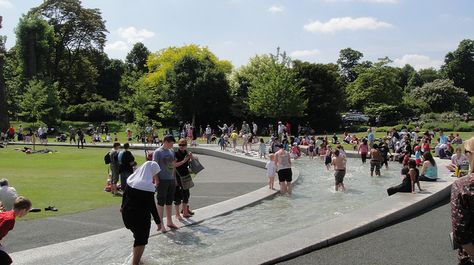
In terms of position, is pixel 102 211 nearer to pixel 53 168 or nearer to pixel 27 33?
pixel 53 168

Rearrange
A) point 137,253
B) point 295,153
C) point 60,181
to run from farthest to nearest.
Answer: point 295,153 → point 60,181 → point 137,253

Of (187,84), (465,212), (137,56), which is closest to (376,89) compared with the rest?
(187,84)

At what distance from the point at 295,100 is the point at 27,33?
36.7 meters

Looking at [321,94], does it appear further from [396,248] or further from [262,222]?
[396,248]

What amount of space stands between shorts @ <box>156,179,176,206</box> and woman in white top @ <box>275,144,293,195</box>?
574 cm

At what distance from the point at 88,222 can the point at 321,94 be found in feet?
147

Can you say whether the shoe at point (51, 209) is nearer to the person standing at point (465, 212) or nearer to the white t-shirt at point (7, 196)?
the white t-shirt at point (7, 196)

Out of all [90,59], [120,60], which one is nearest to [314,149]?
[90,59]

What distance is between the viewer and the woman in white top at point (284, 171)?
1448 centimetres

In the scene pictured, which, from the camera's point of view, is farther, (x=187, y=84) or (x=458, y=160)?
(x=187, y=84)

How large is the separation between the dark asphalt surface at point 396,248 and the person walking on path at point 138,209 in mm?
2083

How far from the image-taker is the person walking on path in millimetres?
6645

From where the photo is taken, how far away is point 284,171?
569 inches

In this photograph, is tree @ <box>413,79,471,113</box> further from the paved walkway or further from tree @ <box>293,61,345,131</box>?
the paved walkway
